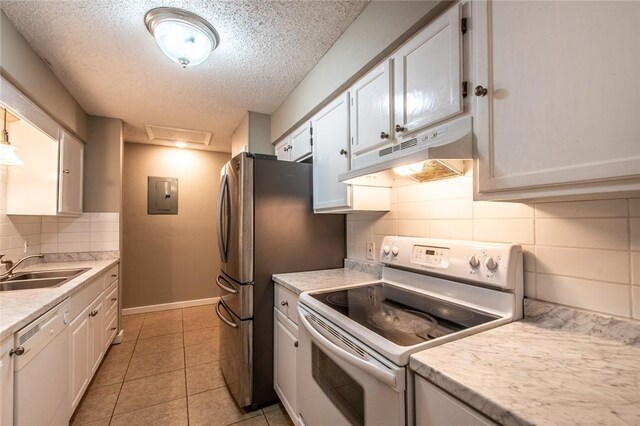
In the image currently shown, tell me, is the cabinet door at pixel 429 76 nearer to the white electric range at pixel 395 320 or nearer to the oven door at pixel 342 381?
the white electric range at pixel 395 320

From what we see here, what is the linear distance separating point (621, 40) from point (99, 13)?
7.30ft

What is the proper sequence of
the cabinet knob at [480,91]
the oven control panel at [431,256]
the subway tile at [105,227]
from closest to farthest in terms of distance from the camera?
the cabinet knob at [480,91] → the oven control panel at [431,256] → the subway tile at [105,227]

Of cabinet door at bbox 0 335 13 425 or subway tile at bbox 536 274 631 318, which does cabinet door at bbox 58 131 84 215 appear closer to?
cabinet door at bbox 0 335 13 425

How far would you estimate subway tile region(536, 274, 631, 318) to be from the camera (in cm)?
89

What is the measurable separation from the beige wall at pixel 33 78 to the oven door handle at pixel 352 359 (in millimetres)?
2177

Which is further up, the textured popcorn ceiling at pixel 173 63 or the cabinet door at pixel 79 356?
the textured popcorn ceiling at pixel 173 63

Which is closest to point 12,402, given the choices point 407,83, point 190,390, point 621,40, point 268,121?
point 190,390

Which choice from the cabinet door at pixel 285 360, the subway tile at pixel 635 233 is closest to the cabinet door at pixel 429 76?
the subway tile at pixel 635 233

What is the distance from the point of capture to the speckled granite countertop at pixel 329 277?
5.39 ft

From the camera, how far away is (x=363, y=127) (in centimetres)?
158

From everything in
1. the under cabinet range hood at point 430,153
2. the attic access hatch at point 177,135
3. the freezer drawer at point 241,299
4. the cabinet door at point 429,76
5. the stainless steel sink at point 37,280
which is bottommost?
the freezer drawer at point 241,299

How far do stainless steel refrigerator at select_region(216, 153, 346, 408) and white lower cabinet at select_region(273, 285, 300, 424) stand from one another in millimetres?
59

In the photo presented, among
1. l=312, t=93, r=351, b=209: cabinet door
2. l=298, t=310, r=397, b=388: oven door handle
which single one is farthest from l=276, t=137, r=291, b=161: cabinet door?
l=298, t=310, r=397, b=388: oven door handle

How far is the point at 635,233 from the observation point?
2.83ft
